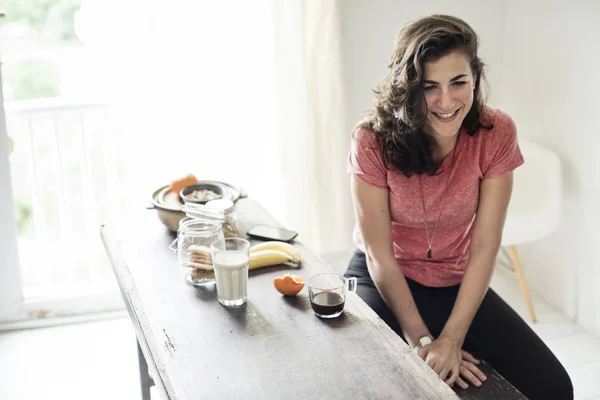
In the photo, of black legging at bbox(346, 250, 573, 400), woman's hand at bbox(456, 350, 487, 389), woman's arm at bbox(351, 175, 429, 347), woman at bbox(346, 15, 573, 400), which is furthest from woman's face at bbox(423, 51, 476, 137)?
woman's hand at bbox(456, 350, 487, 389)

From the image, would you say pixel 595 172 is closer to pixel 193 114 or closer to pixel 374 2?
pixel 374 2

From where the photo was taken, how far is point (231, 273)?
1535mm

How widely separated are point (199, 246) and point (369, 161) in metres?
0.50

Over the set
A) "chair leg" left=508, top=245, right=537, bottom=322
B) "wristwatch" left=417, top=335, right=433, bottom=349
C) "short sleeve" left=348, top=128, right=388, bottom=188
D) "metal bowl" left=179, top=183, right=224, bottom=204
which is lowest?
"chair leg" left=508, top=245, right=537, bottom=322

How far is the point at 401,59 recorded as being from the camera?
180 centimetres

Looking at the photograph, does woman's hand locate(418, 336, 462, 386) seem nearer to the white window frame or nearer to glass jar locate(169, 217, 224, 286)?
glass jar locate(169, 217, 224, 286)

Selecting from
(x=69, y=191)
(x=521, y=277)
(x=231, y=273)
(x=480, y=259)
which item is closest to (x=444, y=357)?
(x=480, y=259)

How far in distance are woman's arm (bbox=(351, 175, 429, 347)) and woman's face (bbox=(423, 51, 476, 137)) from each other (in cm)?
24

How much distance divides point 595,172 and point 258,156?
1278 millimetres

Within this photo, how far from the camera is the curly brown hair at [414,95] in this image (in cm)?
173

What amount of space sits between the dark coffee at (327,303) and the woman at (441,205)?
1.19 feet

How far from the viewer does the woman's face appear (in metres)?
1.73

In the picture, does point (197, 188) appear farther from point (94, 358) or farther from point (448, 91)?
point (94, 358)

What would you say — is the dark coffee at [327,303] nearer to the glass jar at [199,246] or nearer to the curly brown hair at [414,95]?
the glass jar at [199,246]
